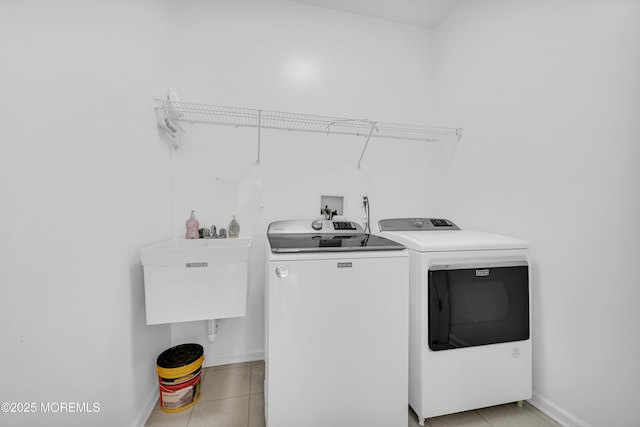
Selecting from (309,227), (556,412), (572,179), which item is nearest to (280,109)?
(309,227)

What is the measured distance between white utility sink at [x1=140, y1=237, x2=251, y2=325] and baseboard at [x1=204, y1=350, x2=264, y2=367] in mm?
788

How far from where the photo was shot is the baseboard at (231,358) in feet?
6.03

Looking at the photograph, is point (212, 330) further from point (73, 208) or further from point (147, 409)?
point (73, 208)

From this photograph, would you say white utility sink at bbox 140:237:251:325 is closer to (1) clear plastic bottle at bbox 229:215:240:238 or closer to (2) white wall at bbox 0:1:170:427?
(2) white wall at bbox 0:1:170:427

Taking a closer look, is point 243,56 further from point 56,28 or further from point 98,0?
point 56,28

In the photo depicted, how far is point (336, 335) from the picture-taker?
1.15 m

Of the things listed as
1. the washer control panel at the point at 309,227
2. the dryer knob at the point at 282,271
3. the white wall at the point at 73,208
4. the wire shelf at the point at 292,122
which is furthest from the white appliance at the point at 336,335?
the wire shelf at the point at 292,122

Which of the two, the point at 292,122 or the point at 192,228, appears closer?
the point at 192,228

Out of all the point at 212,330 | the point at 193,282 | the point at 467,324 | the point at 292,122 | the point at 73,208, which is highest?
the point at 292,122

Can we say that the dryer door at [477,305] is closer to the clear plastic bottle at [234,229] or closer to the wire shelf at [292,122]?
the wire shelf at [292,122]

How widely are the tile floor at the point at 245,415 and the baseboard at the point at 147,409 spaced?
3 centimetres

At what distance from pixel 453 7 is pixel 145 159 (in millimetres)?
2753

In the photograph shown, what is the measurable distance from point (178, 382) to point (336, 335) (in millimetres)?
1041

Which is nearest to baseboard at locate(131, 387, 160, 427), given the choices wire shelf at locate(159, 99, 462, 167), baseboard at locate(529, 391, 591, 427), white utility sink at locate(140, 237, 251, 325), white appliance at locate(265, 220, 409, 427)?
white utility sink at locate(140, 237, 251, 325)
